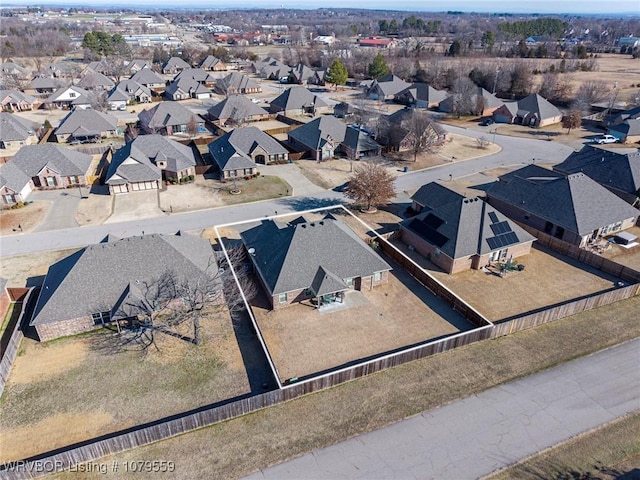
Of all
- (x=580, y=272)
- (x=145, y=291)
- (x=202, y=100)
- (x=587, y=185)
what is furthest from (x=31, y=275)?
(x=202, y=100)

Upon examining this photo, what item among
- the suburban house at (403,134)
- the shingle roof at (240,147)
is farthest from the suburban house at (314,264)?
the suburban house at (403,134)

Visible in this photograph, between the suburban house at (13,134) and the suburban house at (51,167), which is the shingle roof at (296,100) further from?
the suburban house at (13,134)

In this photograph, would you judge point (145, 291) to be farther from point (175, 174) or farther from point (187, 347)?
point (175, 174)

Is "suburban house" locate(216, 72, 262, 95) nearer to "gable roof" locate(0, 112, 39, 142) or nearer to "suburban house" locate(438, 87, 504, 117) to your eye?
"gable roof" locate(0, 112, 39, 142)

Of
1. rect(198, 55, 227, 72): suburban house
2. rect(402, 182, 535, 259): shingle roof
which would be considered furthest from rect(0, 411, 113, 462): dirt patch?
rect(198, 55, 227, 72): suburban house

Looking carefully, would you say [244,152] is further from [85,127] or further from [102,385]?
[102,385]

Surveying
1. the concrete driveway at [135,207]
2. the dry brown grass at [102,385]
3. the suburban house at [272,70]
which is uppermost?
the suburban house at [272,70]

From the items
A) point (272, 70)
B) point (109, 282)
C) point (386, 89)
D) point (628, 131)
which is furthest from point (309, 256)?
point (272, 70)
